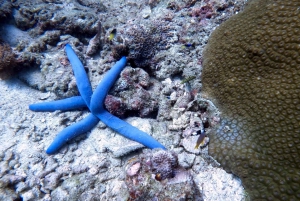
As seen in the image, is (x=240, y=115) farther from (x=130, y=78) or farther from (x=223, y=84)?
(x=130, y=78)

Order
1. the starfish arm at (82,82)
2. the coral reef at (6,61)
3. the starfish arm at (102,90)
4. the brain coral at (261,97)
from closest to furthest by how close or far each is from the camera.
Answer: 1. the brain coral at (261,97)
2. the starfish arm at (102,90)
3. the starfish arm at (82,82)
4. the coral reef at (6,61)

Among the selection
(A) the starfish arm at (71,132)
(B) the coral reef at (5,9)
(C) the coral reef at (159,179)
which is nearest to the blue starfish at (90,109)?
(A) the starfish arm at (71,132)

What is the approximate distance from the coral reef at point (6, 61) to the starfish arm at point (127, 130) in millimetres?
2984

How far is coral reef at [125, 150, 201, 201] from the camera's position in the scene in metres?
2.56

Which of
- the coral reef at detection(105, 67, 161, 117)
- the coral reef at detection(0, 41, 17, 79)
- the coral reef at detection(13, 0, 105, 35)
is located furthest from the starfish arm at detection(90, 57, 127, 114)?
the coral reef at detection(0, 41, 17, 79)

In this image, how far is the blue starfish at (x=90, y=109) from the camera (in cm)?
379

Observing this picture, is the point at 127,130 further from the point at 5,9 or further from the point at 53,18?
the point at 5,9

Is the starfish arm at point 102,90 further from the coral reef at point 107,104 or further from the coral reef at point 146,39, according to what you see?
the coral reef at point 146,39

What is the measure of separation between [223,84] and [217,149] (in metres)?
1.23

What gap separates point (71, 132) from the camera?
12.9 feet

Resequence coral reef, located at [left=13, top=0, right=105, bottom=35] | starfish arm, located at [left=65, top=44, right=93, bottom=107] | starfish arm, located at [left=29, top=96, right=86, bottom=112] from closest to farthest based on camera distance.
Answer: starfish arm, located at [left=65, top=44, right=93, bottom=107] → starfish arm, located at [left=29, top=96, right=86, bottom=112] → coral reef, located at [left=13, top=0, right=105, bottom=35]

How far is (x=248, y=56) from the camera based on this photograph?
3260mm

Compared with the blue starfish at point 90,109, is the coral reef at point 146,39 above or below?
above

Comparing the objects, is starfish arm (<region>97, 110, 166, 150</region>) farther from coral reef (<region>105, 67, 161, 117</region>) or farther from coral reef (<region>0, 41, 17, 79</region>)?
coral reef (<region>0, 41, 17, 79</region>)
